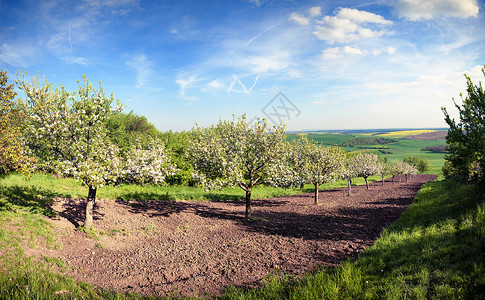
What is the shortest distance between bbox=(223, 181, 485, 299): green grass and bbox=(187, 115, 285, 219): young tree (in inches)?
347

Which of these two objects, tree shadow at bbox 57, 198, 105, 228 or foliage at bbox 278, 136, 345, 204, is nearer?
tree shadow at bbox 57, 198, 105, 228

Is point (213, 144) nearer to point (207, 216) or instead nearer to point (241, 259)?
point (207, 216)

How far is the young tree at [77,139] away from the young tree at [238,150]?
389cm

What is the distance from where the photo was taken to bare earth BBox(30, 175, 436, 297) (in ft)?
30.9

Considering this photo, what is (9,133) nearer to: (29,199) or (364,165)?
(29,199)

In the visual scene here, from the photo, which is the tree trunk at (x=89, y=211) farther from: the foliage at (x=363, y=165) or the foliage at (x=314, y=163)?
the foliage at (x=363, y=165)

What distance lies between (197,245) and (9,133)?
12.0 metres

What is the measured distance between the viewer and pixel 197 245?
13.1 meters

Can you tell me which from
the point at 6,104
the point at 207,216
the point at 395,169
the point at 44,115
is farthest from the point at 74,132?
the point at 395,169

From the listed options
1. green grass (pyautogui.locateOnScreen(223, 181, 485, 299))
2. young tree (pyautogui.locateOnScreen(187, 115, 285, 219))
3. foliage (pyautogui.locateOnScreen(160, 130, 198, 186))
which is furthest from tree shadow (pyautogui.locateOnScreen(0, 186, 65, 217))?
foliage (pyautogui.locateOnScreen(160, 130, 198, 186))

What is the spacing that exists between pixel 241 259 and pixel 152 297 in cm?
434

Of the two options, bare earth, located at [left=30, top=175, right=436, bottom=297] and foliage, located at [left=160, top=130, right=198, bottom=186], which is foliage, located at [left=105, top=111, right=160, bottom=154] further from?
bare earth, located at [left=30, top=175, right=436, bottom=297]

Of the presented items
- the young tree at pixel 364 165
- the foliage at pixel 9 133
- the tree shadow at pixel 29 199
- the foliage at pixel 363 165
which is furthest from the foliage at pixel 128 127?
the young tree at pixel 364 165

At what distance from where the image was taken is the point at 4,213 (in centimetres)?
1332
